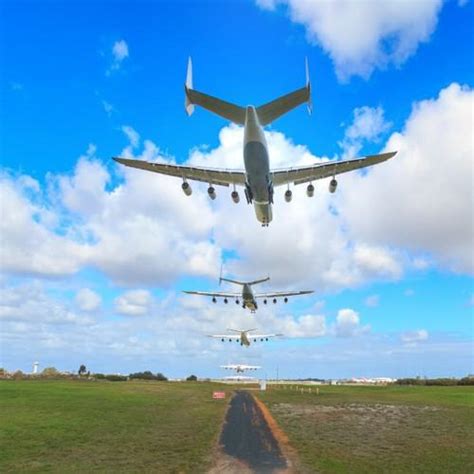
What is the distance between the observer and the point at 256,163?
2728cm

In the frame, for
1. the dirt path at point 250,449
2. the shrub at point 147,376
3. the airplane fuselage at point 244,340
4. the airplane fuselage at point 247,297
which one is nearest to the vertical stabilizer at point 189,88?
the dirt path at point 250,449

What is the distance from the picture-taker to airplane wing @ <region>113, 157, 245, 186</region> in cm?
3120

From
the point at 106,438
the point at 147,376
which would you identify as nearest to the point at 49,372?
the point at 147,376

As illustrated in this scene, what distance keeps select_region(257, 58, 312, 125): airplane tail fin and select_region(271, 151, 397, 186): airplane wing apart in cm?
523

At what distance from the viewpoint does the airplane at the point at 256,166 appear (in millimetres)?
25250

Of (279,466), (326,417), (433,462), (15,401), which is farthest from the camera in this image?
(15,401)

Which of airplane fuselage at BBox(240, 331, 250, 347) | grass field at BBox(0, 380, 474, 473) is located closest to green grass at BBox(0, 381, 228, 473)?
grass field at BBox(0, 380, 474, 473)

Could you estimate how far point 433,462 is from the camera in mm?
21688

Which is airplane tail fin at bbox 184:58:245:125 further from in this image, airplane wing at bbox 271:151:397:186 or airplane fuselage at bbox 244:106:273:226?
airplane wing at bbox 271:151:397:186

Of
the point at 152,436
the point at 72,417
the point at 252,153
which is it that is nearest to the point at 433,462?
the point at 152,436

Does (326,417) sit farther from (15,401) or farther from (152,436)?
(15,401)

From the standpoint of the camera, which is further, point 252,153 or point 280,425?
point 280,425

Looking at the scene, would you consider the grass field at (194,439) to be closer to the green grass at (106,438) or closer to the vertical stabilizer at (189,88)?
the green grass at (106,438)

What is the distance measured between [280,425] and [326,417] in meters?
7.64
